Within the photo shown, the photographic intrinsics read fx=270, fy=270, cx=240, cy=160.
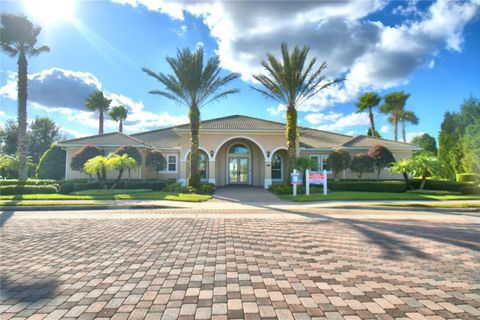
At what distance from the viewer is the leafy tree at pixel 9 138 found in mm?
46188

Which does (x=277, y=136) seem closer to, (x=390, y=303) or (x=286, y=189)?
(x=286, y=189)

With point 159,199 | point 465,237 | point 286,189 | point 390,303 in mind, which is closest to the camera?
point 390,303

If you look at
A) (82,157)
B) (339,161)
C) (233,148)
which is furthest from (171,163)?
(339,161)

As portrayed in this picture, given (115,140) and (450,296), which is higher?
(115,140)

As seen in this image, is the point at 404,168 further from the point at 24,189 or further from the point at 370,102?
the point at 24,189

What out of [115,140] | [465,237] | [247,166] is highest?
[115,140]

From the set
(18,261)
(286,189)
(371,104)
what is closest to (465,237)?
(18,261)

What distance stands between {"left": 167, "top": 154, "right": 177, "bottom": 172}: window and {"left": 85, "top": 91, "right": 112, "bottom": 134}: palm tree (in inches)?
814

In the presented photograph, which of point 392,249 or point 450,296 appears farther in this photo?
point 392,249

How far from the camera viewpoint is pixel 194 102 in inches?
770

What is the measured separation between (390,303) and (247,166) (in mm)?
22653

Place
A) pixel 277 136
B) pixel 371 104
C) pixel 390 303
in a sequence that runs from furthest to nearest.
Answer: pixel 371 104 < pixel 277 136 < pixel 390 303

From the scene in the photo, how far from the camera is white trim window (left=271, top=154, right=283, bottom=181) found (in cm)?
2544

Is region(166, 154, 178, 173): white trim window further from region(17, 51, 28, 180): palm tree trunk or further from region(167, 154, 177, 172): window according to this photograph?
region(17, 51, 28, 180): palm tree trunk
